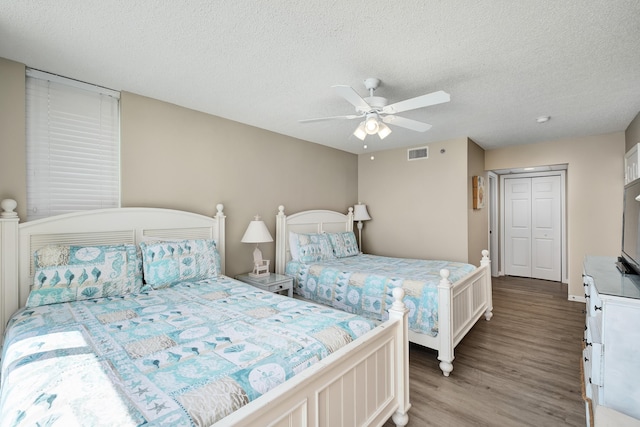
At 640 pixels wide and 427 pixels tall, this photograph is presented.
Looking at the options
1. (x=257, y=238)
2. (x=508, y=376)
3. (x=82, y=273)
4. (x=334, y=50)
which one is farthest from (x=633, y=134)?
(x=82, y=273)

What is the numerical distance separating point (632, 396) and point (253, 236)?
2.95 m

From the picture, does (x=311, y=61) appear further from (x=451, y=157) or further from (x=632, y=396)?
(x=451, y=157)

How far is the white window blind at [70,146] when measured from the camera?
2279mm

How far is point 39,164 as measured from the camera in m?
2.30

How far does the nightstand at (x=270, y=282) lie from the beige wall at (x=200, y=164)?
1.06 ft

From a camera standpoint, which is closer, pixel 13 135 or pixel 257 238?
pixel 13 135

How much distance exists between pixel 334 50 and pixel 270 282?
226cm

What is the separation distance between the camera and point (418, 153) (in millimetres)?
4652

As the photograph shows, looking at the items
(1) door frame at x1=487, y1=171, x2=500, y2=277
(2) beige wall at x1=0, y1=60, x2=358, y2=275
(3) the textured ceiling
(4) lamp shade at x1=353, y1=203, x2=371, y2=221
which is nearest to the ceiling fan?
(3) the textured ceiling

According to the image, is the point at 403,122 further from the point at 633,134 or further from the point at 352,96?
the point at 633,134

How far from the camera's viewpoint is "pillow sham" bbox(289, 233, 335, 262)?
12.1ft

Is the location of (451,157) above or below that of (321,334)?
above

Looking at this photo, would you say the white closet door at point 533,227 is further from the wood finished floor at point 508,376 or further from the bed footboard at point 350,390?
the bed footboard at point 350,390

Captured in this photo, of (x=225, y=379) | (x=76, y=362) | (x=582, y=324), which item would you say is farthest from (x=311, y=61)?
(x=582, y=324)
